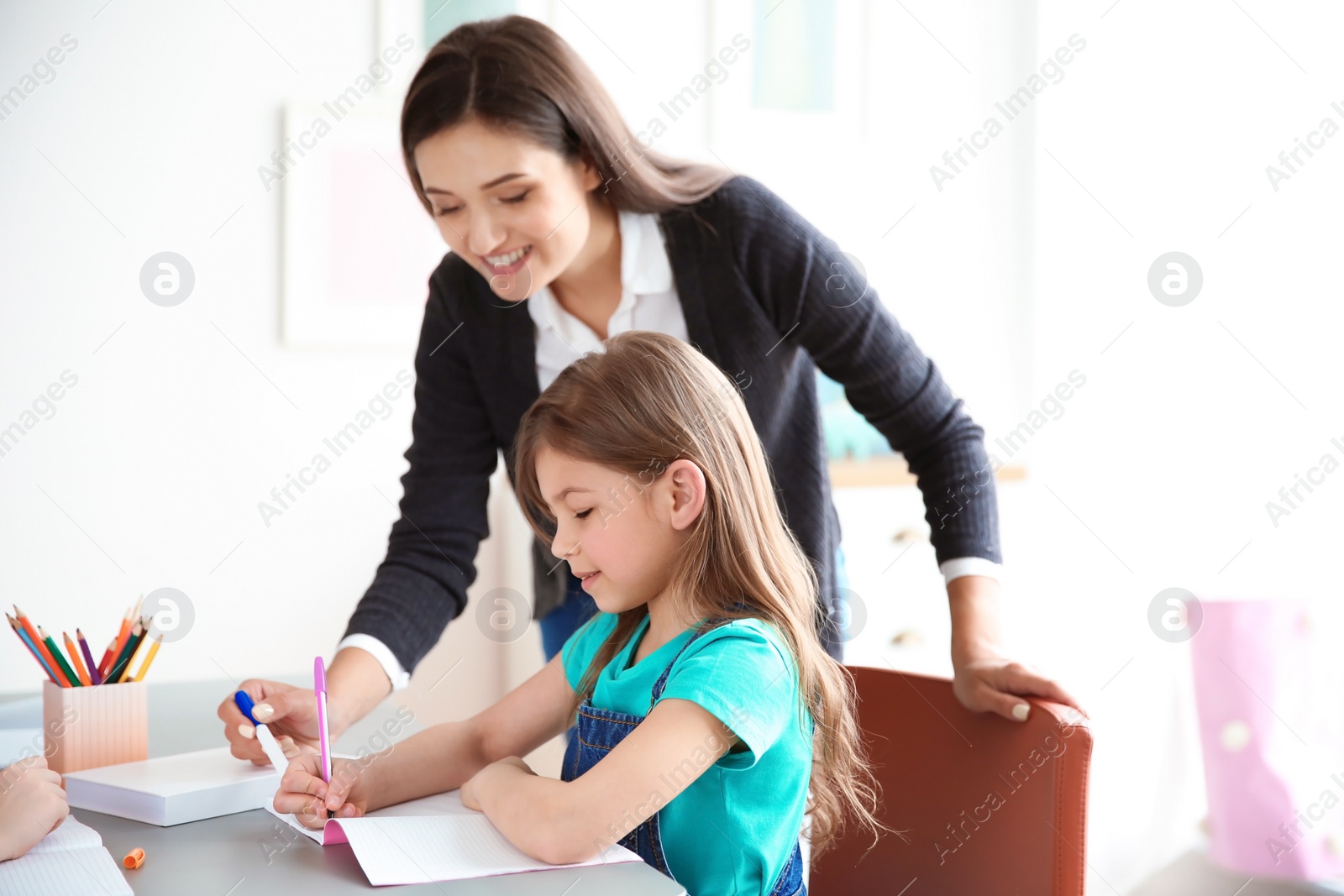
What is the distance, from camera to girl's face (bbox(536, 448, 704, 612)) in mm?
921

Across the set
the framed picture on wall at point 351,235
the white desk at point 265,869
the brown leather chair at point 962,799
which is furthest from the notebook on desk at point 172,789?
the framed picture on wall at point 351,235

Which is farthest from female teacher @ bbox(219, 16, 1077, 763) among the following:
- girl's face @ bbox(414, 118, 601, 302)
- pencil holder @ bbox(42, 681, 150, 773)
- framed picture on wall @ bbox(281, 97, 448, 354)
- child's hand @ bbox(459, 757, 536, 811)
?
framed picture on wall @ bbox(281, 97, 448, 354)

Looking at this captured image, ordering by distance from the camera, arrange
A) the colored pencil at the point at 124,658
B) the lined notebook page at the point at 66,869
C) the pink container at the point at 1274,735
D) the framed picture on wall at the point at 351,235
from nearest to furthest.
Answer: the lined notebook page at the point at 66,869 → the colored pencil at the point at 124,658 → the pink container at the point at 1274,735 → the framed picture on wall at the point at 351,235

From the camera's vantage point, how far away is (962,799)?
3.01ft

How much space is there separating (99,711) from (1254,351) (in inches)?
75.9

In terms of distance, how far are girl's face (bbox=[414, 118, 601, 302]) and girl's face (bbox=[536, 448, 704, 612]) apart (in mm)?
287

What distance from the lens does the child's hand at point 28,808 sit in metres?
0.72

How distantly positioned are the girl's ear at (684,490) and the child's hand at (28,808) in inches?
19.2

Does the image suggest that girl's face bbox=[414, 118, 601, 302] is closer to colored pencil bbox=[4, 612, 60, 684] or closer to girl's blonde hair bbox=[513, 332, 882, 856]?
girl's blonde hair bbox=[513, 332, 882, 856]

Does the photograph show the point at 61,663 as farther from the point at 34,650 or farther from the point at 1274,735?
the point at 1274,735

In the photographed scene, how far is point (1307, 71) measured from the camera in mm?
1921

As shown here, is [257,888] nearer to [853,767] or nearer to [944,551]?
[853,767]

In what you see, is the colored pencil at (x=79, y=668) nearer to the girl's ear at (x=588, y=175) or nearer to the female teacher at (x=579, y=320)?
the female teacher at (x=579, y=320)

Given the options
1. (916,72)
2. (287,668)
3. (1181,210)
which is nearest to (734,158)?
(916,72)
